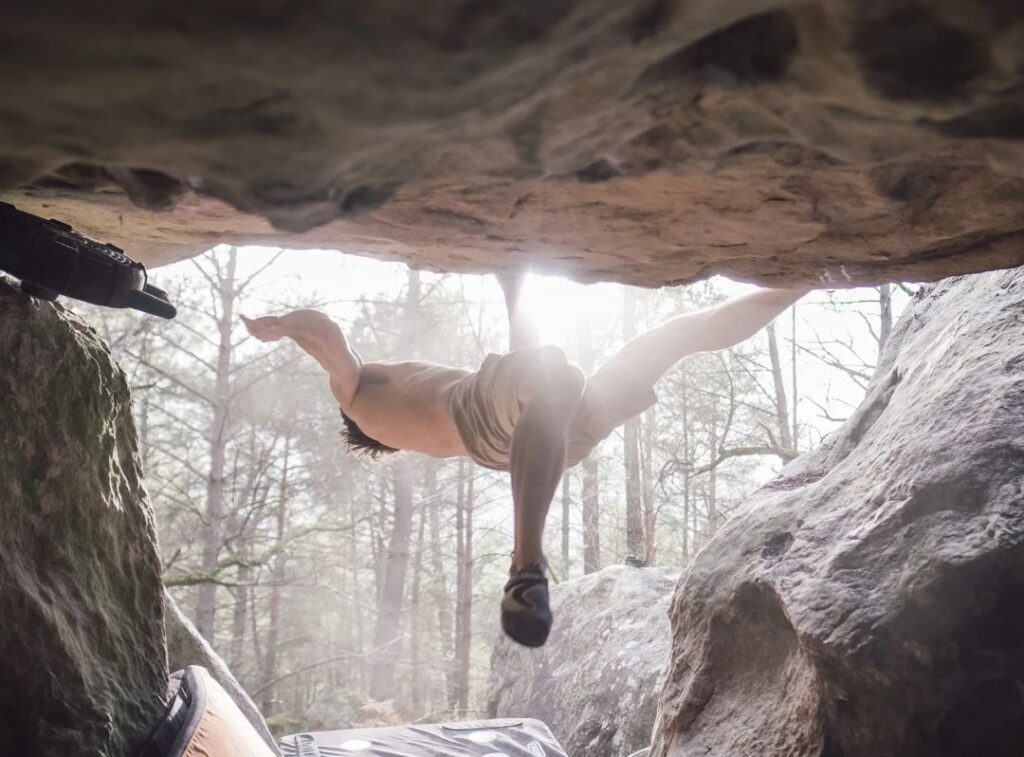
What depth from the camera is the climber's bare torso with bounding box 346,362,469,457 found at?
12.1 feet

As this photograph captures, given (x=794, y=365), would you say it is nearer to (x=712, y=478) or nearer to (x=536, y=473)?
(x=712, y=478)

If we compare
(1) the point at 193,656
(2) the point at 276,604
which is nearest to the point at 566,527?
(2) the point at 276,604

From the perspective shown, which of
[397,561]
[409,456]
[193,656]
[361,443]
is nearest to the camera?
[361,443]

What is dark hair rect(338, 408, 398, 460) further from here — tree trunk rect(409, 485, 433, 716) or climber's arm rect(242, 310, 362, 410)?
tree trunk rect(409, 485, 433, 716)

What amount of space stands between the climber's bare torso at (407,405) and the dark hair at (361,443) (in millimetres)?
190

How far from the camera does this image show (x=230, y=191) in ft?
4.11

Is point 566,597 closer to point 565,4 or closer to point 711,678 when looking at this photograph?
point 711,678

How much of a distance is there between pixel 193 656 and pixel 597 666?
123 inches

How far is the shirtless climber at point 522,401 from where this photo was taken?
2699 mm

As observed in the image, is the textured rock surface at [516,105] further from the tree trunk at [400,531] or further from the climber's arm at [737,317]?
the tree trunk at [400,531]

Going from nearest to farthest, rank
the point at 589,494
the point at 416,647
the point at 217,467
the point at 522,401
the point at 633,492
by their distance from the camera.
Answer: the point at 522,401, the point at 217,467, the point at 633,492, the point at 589,494, the point at 416,647

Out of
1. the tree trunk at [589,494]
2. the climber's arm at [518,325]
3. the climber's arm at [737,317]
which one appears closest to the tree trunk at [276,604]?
the tree trunk at [589,494]

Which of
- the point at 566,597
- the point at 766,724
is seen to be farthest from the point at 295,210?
the point at 566,597

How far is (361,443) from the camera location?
4.31 meters
